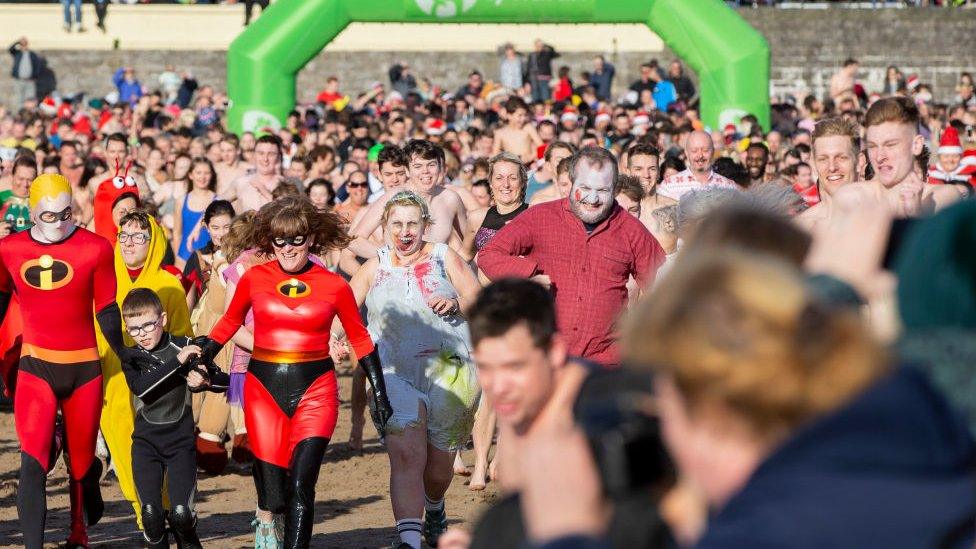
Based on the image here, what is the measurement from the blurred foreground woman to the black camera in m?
0.22

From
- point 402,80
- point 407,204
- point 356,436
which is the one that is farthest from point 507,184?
point 402,80

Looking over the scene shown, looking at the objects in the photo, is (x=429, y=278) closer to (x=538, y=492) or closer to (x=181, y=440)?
(x=181, y=440)

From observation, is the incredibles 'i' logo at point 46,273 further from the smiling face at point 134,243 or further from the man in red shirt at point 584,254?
the man in red shirt at point 584,254

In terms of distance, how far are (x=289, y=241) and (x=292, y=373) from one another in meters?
0.61

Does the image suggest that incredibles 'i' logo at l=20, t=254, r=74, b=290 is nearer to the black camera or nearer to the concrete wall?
the black camera

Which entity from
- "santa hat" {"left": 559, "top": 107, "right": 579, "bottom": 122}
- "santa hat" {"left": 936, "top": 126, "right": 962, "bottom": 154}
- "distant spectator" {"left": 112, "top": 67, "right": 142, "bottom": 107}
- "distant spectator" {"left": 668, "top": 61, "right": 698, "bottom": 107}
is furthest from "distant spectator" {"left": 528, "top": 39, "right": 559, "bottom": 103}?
"santa hat" {"left": 936, "top": 126, "right": 962, "bottom": 154}

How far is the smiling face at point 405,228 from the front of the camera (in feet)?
23.9

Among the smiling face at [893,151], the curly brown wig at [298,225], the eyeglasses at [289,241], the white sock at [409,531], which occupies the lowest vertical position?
the white sock at [409,531]

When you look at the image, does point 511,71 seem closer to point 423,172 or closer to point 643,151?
point 643,151

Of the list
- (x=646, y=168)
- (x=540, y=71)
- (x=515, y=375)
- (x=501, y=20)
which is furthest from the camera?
(x=540, y=71)

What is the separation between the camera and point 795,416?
1.79 metres

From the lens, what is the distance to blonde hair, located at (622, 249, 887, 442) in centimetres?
177

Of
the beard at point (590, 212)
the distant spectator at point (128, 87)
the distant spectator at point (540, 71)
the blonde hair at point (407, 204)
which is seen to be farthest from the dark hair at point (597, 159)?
the distant spectator at point (128, 87)

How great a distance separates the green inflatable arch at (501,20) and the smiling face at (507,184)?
25.6 feet
